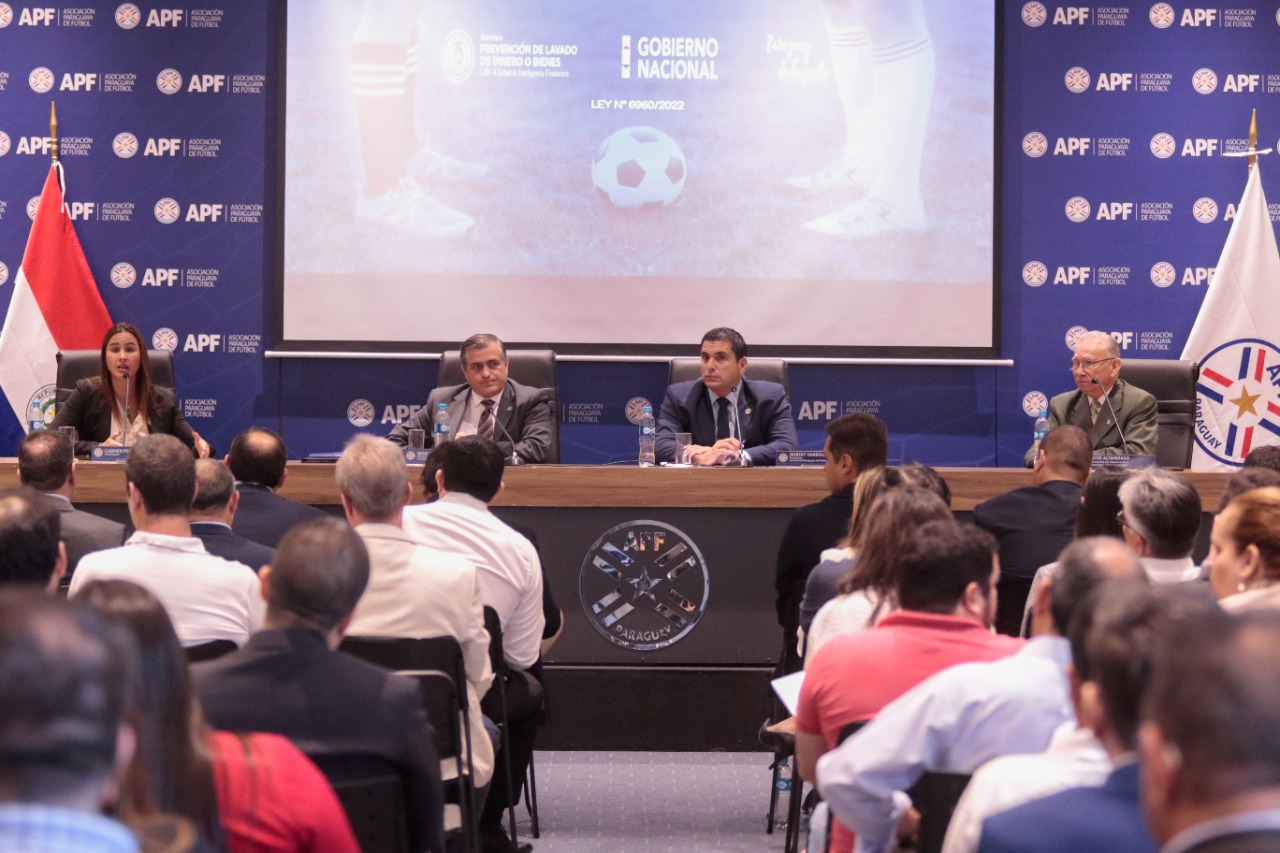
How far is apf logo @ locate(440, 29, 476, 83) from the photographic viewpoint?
248 inches

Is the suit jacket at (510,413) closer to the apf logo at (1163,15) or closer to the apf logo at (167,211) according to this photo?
the apf logo at (167,211)

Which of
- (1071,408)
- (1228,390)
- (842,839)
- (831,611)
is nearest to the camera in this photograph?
(842,839)

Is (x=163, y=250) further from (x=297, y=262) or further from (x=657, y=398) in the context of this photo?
(x=657, y=398)

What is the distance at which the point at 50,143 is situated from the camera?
644 cm

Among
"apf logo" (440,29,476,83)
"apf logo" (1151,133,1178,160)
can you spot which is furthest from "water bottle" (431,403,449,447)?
"apf logo" (1151,133,1178,160)

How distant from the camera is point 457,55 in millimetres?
6305

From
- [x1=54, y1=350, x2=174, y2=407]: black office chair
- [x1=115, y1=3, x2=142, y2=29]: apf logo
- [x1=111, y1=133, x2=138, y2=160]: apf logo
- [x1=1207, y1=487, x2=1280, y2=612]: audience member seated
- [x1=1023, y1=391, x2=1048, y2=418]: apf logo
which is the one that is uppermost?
[x1=115, y1=3, x2=142, y2=29]: apf logo

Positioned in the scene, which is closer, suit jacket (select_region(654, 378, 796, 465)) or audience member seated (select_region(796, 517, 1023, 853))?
audience member seated (select_region(796, 517, 1023, 853))

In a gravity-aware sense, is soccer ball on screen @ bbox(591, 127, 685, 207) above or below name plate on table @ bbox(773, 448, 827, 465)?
above

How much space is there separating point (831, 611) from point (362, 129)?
4511 millimetres

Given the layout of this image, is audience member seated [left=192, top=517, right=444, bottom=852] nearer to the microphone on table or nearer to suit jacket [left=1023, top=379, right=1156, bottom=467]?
suit jacket [left=1023, top=379, right=1156, bottom=467]

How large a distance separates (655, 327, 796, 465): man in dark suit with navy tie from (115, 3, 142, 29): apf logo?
336cm

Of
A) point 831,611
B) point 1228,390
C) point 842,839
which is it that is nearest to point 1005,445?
point 1228,390

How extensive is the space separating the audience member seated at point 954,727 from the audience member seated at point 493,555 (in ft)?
4.99
